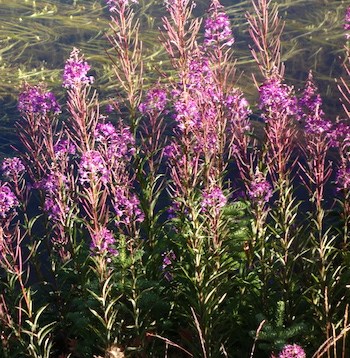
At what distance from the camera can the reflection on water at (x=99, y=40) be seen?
1380cm

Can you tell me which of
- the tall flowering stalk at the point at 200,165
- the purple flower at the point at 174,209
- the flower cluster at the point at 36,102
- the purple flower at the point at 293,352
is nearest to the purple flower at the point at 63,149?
the flower cluster at the point at 36,102

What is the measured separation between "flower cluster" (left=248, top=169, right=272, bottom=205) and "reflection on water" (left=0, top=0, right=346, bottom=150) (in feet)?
25.9

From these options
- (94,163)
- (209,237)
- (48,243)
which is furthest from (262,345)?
(48,243)

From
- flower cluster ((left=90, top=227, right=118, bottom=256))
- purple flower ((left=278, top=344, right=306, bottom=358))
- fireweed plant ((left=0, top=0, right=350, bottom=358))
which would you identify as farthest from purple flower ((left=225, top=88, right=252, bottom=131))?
purple flower ((left=278, top=344, right=306, bottom=358))

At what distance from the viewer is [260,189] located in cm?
448

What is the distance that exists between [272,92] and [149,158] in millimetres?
1251

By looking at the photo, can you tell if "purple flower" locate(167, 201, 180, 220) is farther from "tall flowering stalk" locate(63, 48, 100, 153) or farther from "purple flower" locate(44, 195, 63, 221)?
"tall flowering stalk" locate(63, 48, 100, 153)

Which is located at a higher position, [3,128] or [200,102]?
[200,102]

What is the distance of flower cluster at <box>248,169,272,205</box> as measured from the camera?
4.48 meters

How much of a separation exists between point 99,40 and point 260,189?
492 inches

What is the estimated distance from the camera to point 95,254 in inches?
172

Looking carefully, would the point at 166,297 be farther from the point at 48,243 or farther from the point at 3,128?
the point at 3,128

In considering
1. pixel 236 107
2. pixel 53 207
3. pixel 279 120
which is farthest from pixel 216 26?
pixel 53 207

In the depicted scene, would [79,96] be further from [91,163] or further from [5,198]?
[5,198]
